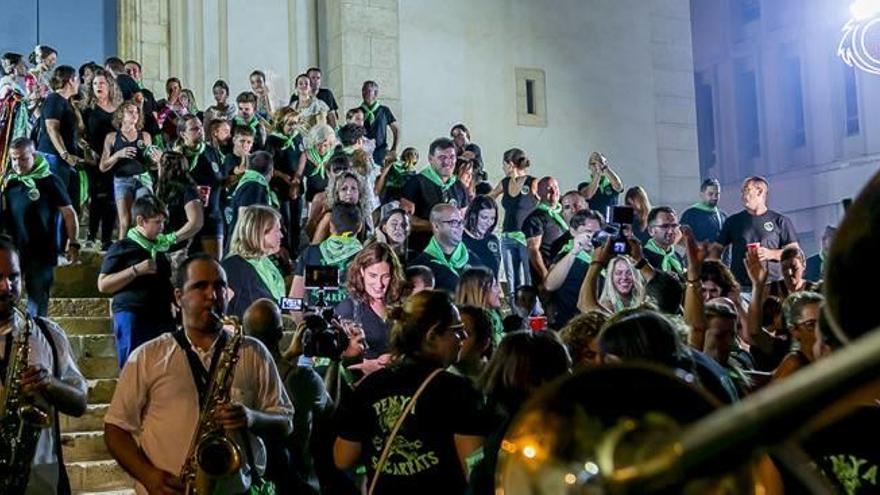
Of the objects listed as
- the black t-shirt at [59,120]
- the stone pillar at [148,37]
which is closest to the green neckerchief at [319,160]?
the black t-shirt at [59,120]

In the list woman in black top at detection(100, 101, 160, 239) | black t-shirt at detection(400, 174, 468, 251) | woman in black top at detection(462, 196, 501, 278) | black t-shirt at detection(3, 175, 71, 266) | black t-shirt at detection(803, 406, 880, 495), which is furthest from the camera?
black t-shirt at detection(400, 174, 468, 251)

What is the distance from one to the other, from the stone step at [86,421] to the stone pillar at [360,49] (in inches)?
462

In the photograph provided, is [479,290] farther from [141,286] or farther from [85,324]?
[85,324]

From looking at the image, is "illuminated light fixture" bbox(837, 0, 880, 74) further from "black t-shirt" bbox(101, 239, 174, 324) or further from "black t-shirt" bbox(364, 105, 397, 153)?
"black t-shirt" bbox(364, 105, 397, 153)

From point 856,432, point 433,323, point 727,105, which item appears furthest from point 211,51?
point 727,105

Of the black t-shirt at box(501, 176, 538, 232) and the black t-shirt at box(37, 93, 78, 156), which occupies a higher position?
the black t-shirt at box(37, 93, 78, 156)

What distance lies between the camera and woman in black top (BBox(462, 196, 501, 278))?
10.9 m

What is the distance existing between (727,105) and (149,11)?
21372 mm

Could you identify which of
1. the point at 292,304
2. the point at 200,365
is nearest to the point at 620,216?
the point at 292,304

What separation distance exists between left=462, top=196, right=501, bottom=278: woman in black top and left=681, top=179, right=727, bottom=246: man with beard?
3138 millimetres

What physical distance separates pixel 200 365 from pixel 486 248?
6373 millimetres

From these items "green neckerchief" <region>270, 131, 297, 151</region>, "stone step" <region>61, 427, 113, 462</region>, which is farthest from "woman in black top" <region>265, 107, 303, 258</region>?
"stone step" <region>61, 427, 113, 462</region>

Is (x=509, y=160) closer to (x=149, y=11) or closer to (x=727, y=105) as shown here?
(x=149, y=11)

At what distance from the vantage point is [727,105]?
36281 mm
